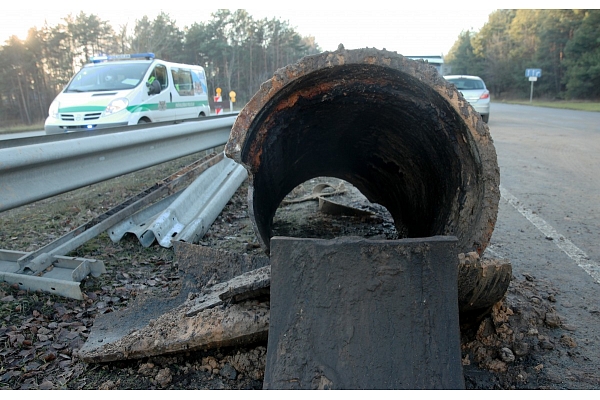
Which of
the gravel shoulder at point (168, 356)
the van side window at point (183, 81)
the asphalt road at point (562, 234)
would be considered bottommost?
the asphalt road at point (562, 234)

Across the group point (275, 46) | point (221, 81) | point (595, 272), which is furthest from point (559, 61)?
point (595, 272)

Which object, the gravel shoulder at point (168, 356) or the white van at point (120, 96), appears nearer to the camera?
the gravel shoulder at point (168, 356)

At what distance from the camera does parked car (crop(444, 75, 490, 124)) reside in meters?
14.9

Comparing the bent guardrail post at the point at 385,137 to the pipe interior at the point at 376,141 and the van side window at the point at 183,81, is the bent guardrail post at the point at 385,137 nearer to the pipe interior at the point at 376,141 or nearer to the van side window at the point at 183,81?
the pipe interior at the point at 376,141

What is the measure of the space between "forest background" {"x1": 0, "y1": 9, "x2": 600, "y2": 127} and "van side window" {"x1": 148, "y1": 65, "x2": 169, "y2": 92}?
18926 millimetres

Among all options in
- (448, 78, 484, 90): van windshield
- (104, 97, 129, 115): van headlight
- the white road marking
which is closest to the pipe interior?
the white road marking

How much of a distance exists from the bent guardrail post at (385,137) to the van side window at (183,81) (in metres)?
8.66

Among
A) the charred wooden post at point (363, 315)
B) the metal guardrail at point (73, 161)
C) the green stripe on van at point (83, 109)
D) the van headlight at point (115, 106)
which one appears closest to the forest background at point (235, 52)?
the green stripe on van at point (83, 109)

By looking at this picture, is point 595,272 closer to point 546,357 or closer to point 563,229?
point 563,229

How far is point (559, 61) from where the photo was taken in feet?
135

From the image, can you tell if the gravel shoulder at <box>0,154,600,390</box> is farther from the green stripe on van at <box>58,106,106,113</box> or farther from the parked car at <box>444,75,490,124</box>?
the parked car at <box>444,75,490,124</box>

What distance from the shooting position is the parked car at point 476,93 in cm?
1485

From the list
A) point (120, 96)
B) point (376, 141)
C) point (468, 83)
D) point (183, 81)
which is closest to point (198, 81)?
point (183, 81)

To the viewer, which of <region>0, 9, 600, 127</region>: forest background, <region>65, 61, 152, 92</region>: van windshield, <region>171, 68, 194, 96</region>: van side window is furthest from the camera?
<region>0, 9, 600, 127</region>: forest background
